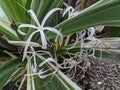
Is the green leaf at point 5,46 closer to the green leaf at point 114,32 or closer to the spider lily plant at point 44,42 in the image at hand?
the spider lily plant at point 44,42

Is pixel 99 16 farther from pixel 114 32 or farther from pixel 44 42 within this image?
pixel 114 32

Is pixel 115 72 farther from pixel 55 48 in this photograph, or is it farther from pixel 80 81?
pixel 55 48

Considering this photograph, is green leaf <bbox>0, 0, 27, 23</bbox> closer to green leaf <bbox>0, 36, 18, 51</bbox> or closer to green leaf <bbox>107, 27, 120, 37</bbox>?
green leaf <bbox>0, 36, 18, 51</bbox>

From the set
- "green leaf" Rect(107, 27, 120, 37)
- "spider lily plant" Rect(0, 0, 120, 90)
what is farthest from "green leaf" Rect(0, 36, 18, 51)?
"green leaf" Rect(107, 27, 120, 37)

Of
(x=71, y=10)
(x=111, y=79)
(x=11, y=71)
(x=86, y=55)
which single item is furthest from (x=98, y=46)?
(x=111, y=79)

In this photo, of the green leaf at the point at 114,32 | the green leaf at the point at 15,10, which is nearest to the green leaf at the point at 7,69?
the green leaf at the point at 15,10

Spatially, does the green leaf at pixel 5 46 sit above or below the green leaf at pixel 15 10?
below

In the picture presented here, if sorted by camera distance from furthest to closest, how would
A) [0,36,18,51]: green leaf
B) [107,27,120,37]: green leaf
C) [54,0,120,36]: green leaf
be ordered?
[107,27,120,37]: green leaf → [0,36,18,51]: green leaf → [54,0,120,36]: green leaf
